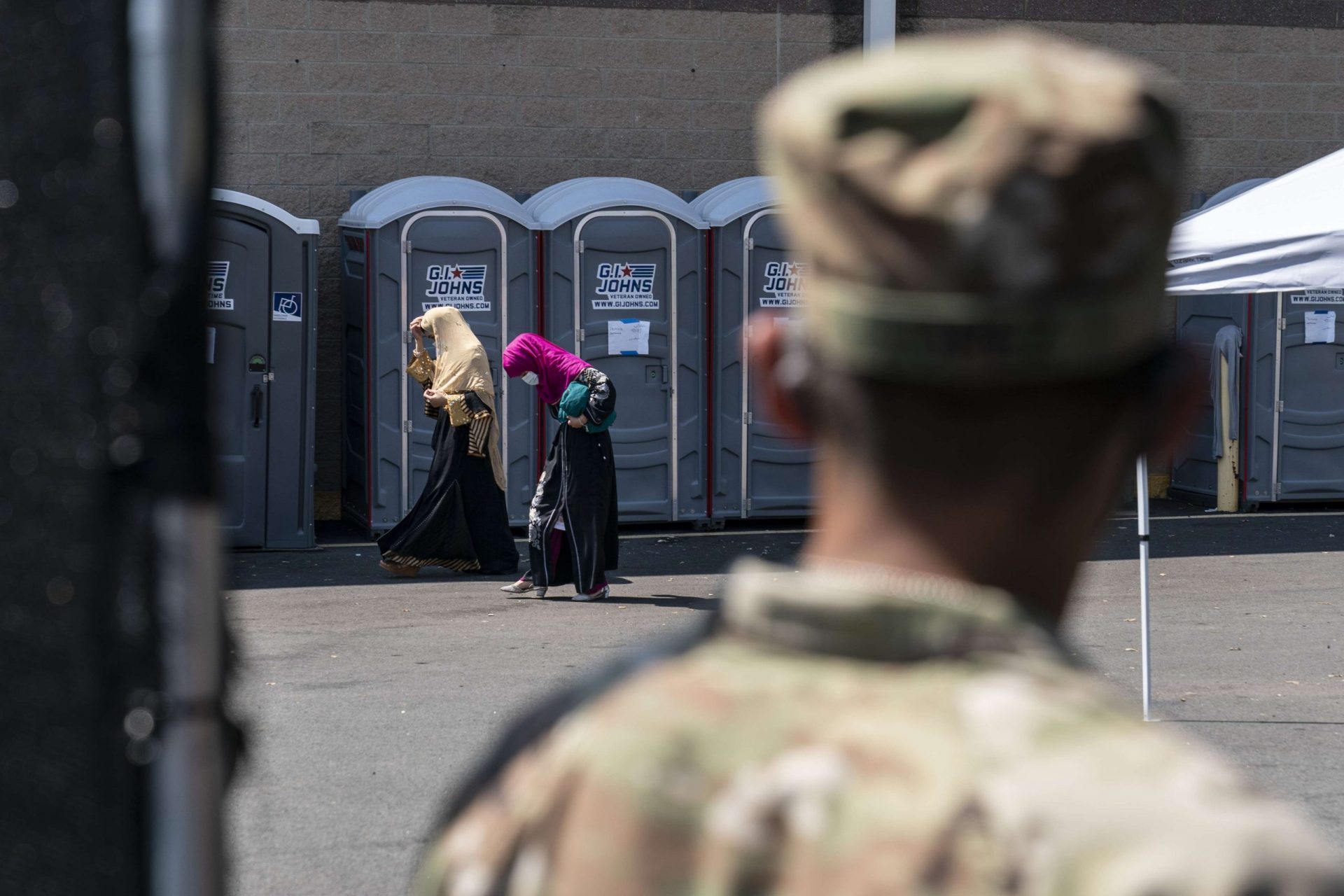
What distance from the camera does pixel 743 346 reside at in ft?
44.4

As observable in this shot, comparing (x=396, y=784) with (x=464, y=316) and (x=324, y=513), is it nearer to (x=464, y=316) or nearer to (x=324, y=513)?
(x=464, y=316)

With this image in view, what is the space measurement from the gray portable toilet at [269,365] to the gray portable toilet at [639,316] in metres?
1.88

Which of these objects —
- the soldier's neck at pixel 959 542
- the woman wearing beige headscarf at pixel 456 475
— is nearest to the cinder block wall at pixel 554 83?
the woman wearing beige headscarf at pixel 456 475

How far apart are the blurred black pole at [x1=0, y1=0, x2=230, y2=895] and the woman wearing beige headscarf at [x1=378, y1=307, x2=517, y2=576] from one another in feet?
32.0

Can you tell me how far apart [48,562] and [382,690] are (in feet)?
22.1

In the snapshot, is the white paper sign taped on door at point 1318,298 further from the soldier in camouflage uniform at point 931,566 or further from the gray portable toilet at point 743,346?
the soldier in camouflage uniform at point 931,566

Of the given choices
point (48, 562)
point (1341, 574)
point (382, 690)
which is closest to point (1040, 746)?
point (48, 562)

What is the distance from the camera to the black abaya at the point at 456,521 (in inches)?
439

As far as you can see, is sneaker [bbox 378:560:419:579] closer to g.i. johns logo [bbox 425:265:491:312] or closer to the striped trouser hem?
the striped trouser hem

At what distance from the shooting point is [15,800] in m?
1.18

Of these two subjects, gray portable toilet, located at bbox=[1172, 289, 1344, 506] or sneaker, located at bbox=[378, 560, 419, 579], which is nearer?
sneaker, located at bbox=[378, 560, 419, 579]

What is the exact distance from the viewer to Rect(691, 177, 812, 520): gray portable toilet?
43.2 feet

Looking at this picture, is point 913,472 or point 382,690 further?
point 382,690

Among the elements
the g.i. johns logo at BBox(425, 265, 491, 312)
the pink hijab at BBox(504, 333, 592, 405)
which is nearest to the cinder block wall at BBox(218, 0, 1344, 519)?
the g.i. johns logo at BBox(425, 265, 491, 312)
